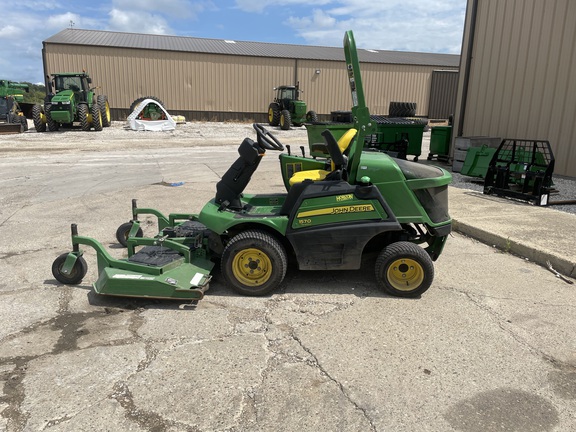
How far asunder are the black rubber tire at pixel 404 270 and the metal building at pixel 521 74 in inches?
323

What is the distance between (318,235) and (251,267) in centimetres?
67

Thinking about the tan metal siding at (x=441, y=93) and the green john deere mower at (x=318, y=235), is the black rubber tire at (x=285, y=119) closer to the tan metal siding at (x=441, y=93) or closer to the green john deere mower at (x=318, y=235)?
the tan metal siding at (x=441, y=93)

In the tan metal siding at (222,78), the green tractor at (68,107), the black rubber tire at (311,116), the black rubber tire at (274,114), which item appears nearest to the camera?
the green tractor at (68,107)

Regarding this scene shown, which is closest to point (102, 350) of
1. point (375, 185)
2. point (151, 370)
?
point (151, 370)

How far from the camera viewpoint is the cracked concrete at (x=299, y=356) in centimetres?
256

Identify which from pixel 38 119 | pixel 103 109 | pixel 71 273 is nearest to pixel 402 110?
pixel 103 109

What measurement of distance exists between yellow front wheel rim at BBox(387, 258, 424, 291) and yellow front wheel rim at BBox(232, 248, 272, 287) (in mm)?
1113

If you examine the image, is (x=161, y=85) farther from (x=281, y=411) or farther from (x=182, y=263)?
(x=281, y=411)

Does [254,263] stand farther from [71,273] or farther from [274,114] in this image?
[274,114]

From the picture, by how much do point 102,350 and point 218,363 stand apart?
2.76 feet

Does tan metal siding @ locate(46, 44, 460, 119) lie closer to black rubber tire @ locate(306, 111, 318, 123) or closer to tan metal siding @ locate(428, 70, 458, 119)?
tan metal siding @ locate(428, 70, 458, 119)

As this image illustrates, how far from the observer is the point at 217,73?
29859 millimetres

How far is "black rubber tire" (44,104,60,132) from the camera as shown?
65.7 ft

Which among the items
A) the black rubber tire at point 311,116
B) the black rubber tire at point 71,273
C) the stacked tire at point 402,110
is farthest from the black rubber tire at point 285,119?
the black rubber tire at point 71,273
